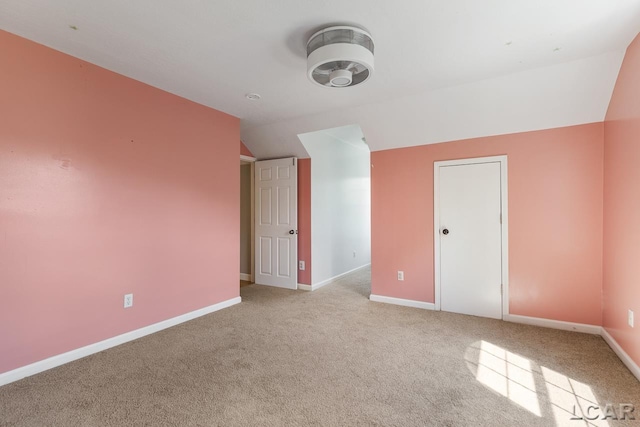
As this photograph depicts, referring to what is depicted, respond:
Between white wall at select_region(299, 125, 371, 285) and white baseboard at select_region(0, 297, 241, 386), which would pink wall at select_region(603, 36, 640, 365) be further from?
white baseboard at select_region(0, 297, 241, 386)

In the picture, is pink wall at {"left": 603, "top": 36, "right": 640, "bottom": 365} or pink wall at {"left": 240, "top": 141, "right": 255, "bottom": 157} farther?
pink wall at {"left": 240, "top": 141, "right": 255, "bottom": 157}

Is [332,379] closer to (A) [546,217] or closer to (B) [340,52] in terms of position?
(B) [340,52]

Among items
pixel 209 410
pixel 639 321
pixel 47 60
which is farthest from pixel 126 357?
pixel 639 321

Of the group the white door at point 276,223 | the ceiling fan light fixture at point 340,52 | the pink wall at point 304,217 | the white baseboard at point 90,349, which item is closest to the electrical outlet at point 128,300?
the white baseboard at point 90,349

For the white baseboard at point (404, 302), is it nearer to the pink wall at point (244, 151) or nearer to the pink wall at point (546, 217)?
the pink wall at point (546, 217)

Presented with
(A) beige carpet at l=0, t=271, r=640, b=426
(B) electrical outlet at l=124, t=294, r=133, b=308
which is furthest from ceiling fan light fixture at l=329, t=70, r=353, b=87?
(B) electrical outlet at l=124, t=294, r=133, b=308

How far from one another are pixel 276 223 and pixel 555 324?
11.9ft

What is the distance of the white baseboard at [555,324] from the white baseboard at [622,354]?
10 cm

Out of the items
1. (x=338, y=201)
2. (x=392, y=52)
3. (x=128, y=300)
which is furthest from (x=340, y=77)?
(x=338, y=201)

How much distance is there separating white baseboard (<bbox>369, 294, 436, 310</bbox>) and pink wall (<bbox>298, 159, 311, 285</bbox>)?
107cm

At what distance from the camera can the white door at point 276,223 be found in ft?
14.8

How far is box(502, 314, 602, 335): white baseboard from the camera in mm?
2828

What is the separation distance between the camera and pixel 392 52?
2.29 meters

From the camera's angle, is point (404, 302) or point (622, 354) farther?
point (404, 302)
